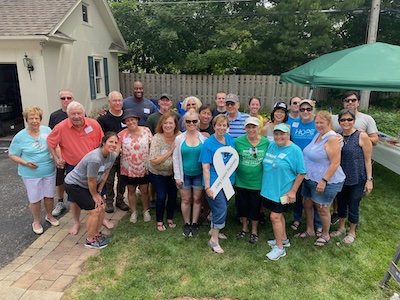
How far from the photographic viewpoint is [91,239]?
3723 mm

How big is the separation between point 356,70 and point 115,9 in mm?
11417

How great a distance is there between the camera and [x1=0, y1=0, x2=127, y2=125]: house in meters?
8.35

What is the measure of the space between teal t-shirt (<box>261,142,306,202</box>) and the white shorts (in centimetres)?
268

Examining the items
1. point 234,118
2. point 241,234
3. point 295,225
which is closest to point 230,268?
point 241,234

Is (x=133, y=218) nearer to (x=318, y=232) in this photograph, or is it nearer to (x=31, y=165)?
(x=31, y=165)

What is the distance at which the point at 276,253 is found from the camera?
11.7 feet

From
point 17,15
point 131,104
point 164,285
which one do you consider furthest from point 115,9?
point 164,285

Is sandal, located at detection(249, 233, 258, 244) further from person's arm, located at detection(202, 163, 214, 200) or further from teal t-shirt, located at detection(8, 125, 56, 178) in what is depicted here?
teal t-shirt, located at detection(8, 125, 56, 178)

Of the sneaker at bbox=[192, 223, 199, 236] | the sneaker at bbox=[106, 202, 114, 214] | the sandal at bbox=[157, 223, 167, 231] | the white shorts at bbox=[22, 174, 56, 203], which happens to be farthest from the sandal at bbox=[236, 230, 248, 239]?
the white shorts at bbox=[22, 174, 56, 203]

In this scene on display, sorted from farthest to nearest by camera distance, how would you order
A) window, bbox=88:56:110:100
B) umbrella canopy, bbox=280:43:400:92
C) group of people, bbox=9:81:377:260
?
window, bbox=88:56:110:100, umbrella canopy, bbox=280:43:400:92, group of people, bbox=9:81:377:260

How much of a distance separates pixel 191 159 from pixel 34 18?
25.9ft

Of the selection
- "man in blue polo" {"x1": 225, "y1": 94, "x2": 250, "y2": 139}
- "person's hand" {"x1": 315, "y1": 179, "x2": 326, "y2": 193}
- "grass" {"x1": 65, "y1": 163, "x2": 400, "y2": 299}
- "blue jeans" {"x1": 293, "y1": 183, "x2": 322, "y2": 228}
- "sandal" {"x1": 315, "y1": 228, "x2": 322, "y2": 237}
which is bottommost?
"grass" {"x1": 65, "y1": 163, "x2": 400, "y2": 299}

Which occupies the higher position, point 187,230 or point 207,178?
point 207,178

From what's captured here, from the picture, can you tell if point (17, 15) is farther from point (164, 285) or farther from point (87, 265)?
point (164, 285)
